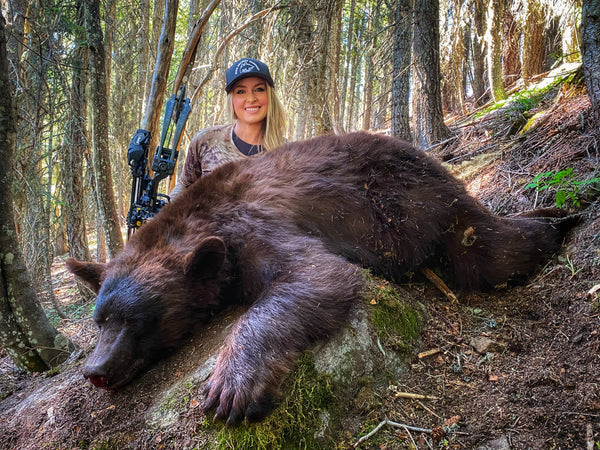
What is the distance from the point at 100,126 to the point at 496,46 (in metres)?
8.47

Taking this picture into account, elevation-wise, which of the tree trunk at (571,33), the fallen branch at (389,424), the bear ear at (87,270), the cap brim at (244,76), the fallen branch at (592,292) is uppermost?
the tree trunk at (571,33)

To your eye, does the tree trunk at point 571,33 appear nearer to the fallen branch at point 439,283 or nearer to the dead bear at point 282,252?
the dead bear at point 282,252

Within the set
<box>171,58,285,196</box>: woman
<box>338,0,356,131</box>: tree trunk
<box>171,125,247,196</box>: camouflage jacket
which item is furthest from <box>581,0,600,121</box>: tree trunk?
<box>338,0,356,131</box>: tree trunk

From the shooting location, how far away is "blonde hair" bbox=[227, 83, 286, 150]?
16.6ft

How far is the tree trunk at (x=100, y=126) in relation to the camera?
189 inches

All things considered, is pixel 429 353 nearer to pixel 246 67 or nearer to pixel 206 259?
pixel 206 259

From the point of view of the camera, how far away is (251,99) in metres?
4.99

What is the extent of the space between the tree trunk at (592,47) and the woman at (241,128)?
3.20m

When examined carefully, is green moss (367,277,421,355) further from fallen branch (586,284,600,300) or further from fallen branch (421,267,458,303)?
fallen branch (586,284,600,300)

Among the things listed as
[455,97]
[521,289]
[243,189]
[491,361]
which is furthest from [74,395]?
[455,97]

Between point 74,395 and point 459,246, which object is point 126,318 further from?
point 459,246

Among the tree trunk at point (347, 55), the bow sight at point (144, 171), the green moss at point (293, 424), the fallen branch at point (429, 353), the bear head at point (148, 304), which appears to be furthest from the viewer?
the tree trunk at point (347, 55)

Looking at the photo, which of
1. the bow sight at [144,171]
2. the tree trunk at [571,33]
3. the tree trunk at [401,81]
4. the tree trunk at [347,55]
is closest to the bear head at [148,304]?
the bow sight at [144,171]

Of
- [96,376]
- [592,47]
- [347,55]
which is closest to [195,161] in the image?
[96,376]
